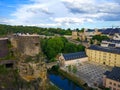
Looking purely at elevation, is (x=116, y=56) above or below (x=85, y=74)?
above

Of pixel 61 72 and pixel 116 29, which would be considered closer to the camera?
pixel 61 72

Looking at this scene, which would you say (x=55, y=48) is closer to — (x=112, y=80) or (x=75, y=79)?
(x=75, y=79)

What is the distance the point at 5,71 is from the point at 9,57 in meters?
1.22

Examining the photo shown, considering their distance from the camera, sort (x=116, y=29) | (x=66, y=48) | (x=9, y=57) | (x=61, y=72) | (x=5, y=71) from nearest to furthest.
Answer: (x=5, y=71)
(x=9, y=57)
(x=61, y=72)
(x=66, y=48)
(x=116, y=29)

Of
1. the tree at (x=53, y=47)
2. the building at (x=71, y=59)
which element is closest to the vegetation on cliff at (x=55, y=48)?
the tree at (x=53, y=47)

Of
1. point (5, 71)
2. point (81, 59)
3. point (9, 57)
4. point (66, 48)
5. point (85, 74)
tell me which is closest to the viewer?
point (5, 71)

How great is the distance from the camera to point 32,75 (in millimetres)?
13555

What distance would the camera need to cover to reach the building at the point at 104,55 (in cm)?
4262

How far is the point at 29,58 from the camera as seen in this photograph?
45.1 feet

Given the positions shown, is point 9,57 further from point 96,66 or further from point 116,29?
point 116,29

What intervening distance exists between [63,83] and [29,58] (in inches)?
882

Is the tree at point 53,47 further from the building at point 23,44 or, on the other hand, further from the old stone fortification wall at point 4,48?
the old stone fortification wall at point 4,48

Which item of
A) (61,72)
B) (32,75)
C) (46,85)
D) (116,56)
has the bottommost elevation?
(61,72)

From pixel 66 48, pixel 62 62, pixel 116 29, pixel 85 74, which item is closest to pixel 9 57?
pixel 85 74
